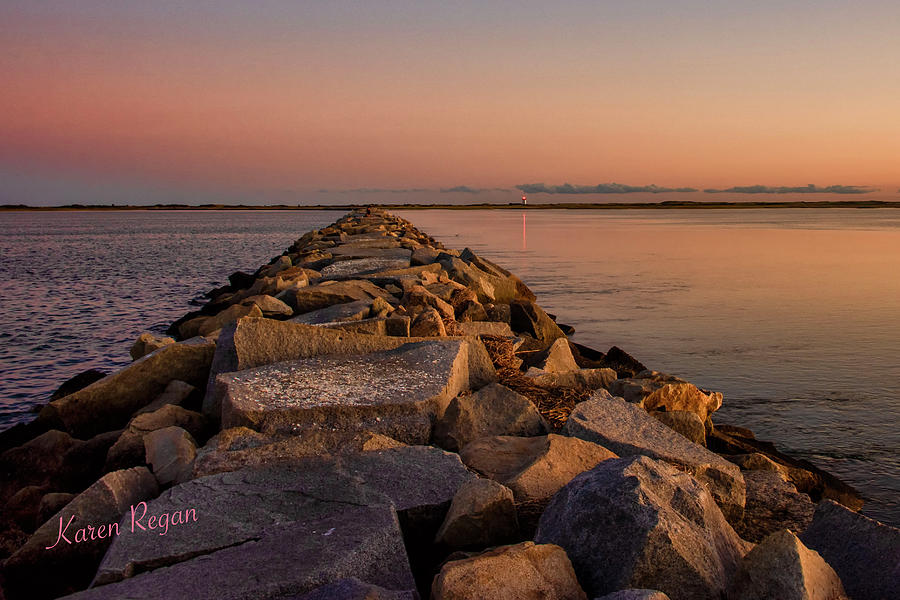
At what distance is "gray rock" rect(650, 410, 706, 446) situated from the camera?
12.5 feet

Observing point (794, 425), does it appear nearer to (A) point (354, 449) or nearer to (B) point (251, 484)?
(A) point (354, 449)

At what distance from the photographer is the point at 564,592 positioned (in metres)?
1.87

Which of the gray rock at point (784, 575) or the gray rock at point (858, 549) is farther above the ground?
the gray rock at point (784, 575)

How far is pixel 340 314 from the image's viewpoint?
18.2ft

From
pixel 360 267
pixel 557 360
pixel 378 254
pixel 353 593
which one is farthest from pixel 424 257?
pixel 353 593

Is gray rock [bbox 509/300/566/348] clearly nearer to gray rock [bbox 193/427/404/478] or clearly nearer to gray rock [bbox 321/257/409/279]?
gray rock [bbox 321/257/409/279]

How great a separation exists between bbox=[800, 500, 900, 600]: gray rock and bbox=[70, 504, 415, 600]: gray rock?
1380 mm

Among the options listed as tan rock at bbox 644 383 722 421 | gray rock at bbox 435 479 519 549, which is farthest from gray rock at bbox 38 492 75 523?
tan rock at bbox 644 383 722 421

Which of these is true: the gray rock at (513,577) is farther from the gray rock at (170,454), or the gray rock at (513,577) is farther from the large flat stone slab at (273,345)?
the large flat stone slab at (273,345)

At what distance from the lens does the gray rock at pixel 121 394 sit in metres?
4.44

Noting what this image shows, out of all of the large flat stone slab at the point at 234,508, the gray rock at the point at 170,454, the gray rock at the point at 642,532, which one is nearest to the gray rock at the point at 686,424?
the gray rock at the point at 642,532

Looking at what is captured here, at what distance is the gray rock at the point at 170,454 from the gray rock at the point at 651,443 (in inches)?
73.1

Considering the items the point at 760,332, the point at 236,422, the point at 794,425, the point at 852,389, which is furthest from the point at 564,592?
the point at 760,332

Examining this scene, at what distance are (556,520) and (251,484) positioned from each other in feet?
4.10
